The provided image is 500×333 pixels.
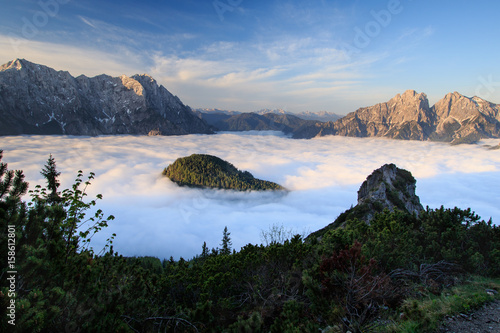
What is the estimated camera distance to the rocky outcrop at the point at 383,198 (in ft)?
175

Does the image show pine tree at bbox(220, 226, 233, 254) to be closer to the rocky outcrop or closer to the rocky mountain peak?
the rocky outcrop

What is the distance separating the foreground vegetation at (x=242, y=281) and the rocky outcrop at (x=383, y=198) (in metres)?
31.2

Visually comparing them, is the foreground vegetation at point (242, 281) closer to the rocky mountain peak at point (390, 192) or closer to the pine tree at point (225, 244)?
the rocky mountain peak at point (390, 192)

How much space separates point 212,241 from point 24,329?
17789 cm

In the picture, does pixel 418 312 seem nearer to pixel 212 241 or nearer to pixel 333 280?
pixel 333 280

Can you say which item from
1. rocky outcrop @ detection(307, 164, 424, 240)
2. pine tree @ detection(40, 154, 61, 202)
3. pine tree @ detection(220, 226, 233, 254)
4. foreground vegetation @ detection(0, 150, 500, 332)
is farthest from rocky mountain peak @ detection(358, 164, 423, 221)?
pine tree @ detection(40, 154, 61, 202)

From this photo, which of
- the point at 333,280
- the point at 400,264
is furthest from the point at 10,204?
the point at 400,264

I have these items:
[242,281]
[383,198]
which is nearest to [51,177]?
[242,281]

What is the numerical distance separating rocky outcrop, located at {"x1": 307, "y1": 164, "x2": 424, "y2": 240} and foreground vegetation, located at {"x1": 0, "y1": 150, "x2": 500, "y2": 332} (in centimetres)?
3119

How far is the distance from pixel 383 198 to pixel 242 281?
5425 centimetres

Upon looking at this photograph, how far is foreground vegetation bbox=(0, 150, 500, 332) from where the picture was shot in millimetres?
6746

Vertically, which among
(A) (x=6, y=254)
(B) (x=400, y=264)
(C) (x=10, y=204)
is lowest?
(B) (x=400, y=264)

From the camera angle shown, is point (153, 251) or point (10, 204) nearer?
point (10, 204)

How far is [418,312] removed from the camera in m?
7.63
